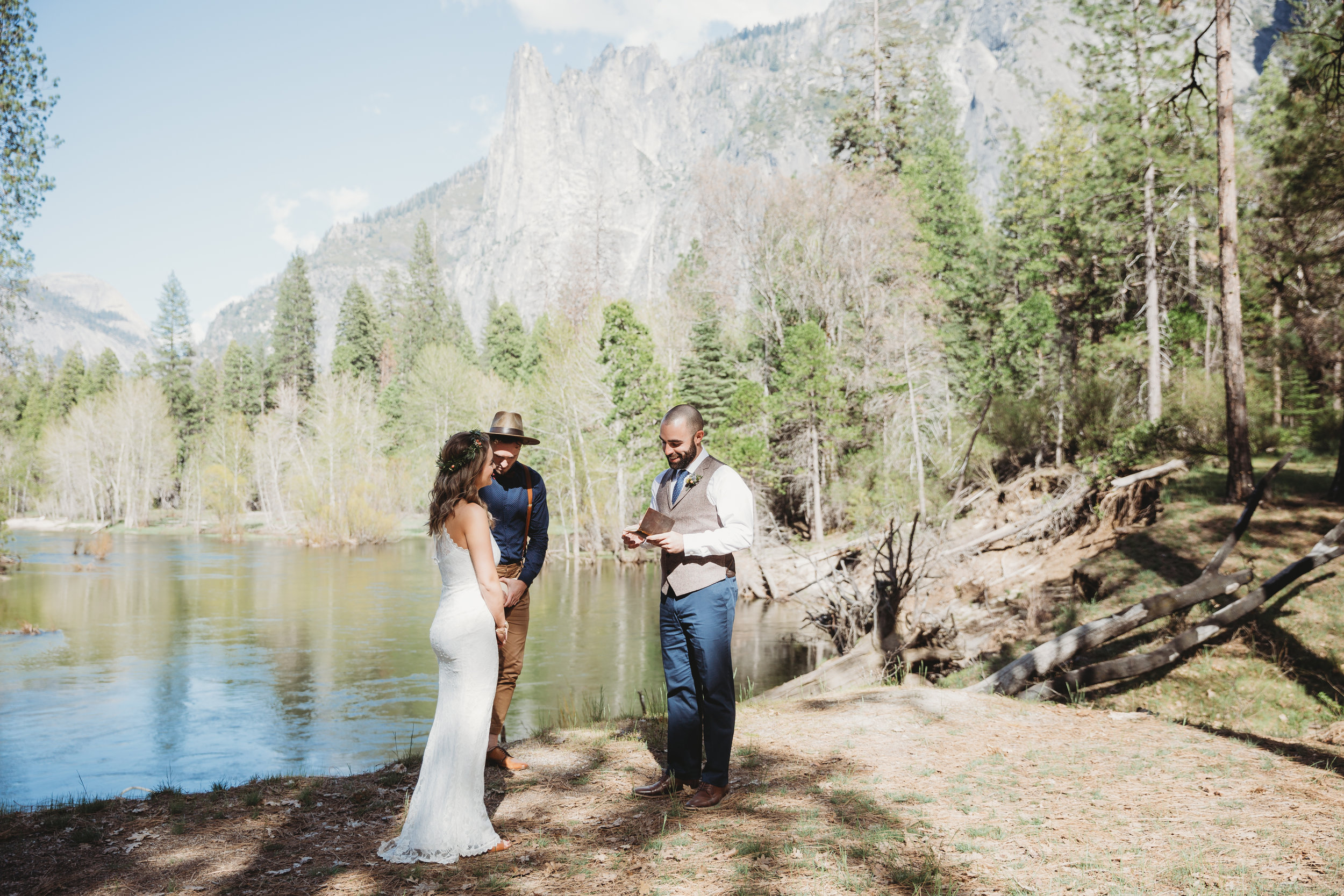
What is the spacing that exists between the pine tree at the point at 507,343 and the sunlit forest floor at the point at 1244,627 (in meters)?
54.2

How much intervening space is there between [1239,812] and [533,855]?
358 centimetres

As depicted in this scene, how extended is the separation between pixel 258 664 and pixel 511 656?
13.0 metres

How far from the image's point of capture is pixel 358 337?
70.4 m

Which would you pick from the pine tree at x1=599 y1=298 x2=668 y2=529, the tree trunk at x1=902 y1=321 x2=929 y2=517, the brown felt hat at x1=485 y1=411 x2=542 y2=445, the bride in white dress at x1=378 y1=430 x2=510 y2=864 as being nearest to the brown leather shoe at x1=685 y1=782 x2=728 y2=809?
the bride in white dress at x1=378 y1=430 x2=510 y2=864

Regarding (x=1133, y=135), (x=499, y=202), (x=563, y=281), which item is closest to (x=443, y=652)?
(x=1133, y=135)

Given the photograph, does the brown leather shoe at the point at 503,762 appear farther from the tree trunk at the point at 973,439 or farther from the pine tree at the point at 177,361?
the pine tree at the point at 177,361

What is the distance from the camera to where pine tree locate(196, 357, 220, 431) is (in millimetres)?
68000

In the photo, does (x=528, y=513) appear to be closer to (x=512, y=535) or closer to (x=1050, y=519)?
(x=512, y=535)

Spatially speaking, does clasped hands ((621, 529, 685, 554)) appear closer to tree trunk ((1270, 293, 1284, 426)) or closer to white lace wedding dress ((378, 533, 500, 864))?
white lace wedding dress ((378, 533, 500, 864))

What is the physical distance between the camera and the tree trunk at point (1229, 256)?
11.1m

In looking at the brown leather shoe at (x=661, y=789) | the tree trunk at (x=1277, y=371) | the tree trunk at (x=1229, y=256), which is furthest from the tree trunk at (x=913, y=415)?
the brown leather shoe at (x=661, y=789)

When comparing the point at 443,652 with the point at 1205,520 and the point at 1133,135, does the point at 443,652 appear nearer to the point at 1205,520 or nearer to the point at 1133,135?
the point at 1205,520

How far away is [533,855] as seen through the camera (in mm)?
3854

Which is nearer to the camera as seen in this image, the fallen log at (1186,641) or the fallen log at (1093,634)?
the fallen log at (1186,641)
